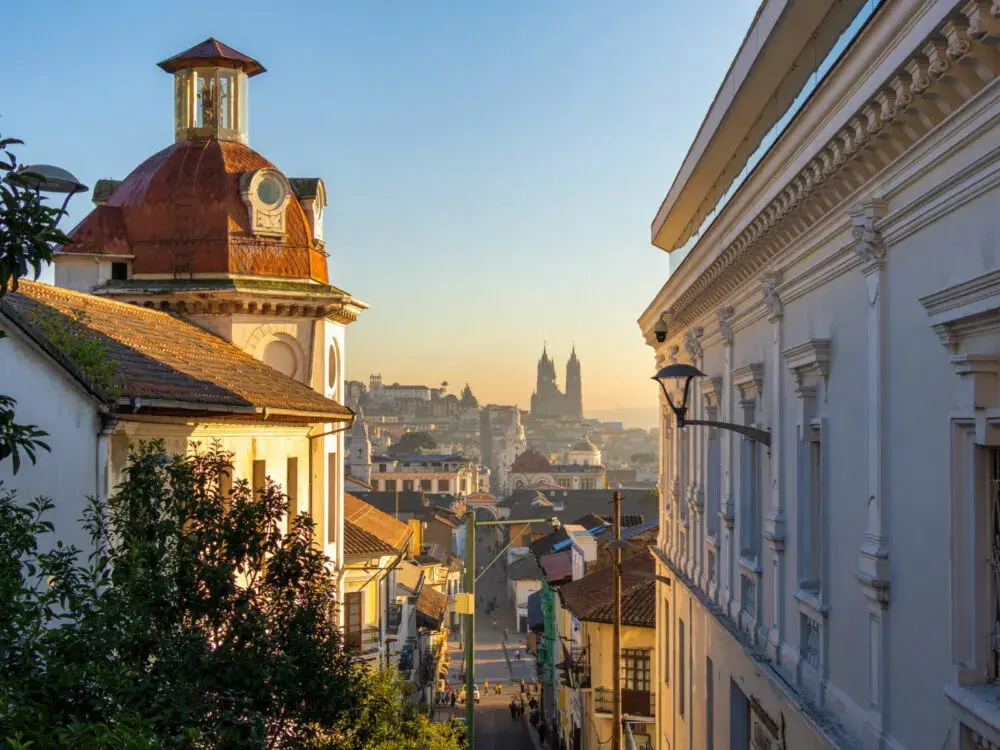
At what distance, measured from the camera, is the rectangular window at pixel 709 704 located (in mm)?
18109

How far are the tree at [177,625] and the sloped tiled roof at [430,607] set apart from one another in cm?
4580

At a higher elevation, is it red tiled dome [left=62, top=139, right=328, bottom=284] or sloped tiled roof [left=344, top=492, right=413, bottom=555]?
red tiled dome [left=62, top=139, right=328, bottom=284]

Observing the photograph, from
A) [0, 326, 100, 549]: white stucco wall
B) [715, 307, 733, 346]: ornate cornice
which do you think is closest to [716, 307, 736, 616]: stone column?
[715, 307, 733, 346]: ornate cornice

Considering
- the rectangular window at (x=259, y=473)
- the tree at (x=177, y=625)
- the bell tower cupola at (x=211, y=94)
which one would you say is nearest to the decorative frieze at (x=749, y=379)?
the tree at (x=177, y=625)

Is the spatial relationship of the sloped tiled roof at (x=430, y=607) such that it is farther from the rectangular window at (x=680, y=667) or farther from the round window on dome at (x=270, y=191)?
the round window on dome at (x=270, y=191)

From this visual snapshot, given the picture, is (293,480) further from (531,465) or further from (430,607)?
(531,465)

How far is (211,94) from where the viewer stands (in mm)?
24406

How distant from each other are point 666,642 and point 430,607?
36.5 meters

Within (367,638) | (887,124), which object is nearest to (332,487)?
(367,638)

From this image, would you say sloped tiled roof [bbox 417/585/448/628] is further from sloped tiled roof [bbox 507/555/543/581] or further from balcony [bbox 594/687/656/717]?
balcony [bbox 594/687/656/717]

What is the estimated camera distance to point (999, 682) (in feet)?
23.5

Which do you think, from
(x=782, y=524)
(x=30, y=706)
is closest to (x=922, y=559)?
(x=782, y=524)

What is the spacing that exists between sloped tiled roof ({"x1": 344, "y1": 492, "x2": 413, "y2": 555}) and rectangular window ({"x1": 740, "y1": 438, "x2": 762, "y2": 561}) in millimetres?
15313

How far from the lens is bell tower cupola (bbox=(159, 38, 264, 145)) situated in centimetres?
2400
